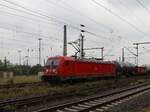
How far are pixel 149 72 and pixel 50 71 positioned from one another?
46.3 m

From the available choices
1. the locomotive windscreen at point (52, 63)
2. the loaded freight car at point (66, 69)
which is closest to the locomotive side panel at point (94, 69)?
the loaded freight car at point (66, 69)

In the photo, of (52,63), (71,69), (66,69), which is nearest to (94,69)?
(71,69)

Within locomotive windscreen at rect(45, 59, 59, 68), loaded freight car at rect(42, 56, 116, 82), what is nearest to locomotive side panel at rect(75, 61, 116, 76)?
loaded freight car at rect(42, 56, 116, 82)

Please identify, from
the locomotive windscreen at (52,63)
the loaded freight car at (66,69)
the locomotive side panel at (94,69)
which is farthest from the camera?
the locomotive side panel at (94,69)

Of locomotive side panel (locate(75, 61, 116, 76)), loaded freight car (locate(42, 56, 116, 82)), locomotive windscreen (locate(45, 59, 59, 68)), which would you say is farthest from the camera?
locomotive side panel (locate(75, 61, 116, 76))

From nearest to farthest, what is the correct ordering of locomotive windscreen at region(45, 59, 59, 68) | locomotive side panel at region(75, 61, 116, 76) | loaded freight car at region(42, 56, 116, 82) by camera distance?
1. loaded freight car at region(42, 56, 116, 82)
2. locomotive windscreen at region(45, 59, 59, 68)
3. locomotive side panel at region(75, 61, 116, 76)

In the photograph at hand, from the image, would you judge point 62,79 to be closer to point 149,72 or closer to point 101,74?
point 101,74

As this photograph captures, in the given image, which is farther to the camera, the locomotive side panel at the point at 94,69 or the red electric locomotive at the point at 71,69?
the locomotive side panel at the point at 94,69

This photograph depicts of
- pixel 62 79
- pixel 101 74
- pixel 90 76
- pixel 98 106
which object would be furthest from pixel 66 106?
pixel 101 74

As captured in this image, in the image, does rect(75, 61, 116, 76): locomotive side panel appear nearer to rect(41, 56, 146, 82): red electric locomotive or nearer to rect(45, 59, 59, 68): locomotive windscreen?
rect(41, 56, 146, 82): red electric locomotive

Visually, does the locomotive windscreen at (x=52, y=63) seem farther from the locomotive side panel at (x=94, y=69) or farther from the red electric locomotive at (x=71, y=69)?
the locomotive side panel at (x=94, y=69)

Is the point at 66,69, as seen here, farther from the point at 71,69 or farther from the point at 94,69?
the point at 94,69

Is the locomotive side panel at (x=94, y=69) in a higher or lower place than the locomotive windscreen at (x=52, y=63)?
lower

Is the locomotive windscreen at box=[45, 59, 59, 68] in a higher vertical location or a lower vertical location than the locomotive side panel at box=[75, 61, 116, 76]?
higher
